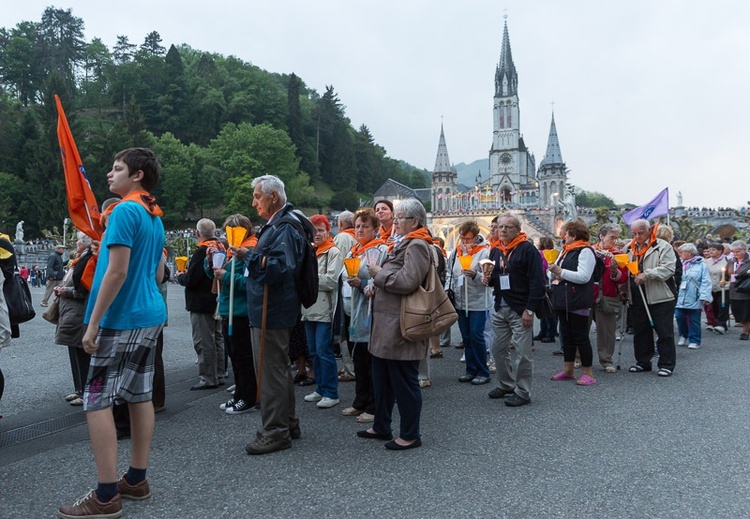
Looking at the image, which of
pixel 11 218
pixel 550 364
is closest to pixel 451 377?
pixel 550 364

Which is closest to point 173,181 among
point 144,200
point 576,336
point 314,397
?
point 314,397

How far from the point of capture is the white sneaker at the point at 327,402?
5.52 meters

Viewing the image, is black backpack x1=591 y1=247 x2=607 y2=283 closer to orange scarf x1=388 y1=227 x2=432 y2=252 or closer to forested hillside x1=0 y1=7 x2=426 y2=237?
orange scarf x1=388 y1=227 x2=432 y2=252

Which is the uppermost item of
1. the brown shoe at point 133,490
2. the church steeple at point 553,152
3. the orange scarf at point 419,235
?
the church steeple at point 553,152

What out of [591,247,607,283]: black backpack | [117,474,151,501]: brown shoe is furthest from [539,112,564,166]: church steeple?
[117,474,151,501]: brown shoe

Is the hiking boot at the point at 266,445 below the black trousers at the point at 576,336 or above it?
below

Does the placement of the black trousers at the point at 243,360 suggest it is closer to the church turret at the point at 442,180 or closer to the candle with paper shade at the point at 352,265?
the candle with paper shade at the point at 352,265

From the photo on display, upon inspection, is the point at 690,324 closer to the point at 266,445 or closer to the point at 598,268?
the point at 598,268

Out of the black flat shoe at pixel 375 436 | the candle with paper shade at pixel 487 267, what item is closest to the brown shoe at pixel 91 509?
the black flat shoe at pixel 375 436

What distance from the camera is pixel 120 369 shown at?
3158 mm

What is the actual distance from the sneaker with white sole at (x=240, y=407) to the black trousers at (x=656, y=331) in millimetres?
5273

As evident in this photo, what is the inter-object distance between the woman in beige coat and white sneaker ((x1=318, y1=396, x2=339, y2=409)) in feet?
3.35

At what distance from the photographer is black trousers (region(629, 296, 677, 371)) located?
7.11 metres

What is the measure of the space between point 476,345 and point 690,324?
530cm
